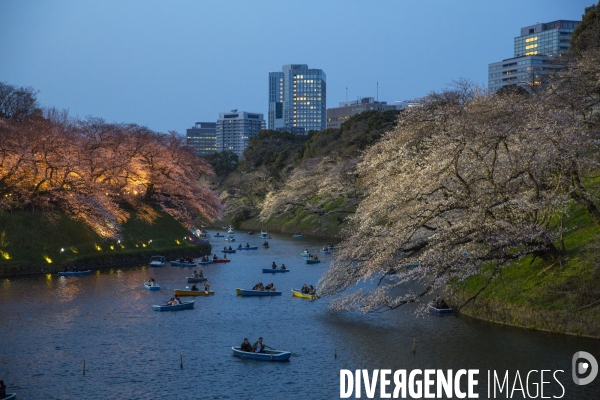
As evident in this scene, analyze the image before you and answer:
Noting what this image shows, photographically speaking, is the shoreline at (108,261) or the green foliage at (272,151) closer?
the shoreline at (108,261)

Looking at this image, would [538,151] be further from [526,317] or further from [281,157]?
[281,157]

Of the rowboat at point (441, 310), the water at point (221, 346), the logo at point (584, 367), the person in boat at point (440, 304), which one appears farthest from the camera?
the person in boat at point (440, 304)

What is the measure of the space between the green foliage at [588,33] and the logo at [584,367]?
31.2m

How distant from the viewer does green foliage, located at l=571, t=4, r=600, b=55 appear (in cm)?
4744

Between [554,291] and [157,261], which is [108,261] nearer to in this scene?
[157,261]

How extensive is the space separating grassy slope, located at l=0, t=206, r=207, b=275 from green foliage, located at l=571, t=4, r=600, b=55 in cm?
3880

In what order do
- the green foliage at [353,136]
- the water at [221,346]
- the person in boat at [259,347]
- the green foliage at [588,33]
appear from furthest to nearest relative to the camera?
the green foliage at [353,136]
the green foliage at [588,33]
the person in boat at [259,347]
the water at [221,346]

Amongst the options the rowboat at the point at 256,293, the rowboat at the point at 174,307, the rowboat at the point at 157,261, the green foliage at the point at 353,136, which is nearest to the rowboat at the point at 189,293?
the rowboat at the point at 256,293

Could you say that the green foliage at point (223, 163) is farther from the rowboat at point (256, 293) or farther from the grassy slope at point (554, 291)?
the grassy slope at point (554, 291)

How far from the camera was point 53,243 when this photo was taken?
155ft

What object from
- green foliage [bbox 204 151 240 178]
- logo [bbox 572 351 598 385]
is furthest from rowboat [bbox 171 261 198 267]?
green foliage [bbox 204 151 240 178]

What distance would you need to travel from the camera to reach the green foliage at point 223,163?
12394 cm

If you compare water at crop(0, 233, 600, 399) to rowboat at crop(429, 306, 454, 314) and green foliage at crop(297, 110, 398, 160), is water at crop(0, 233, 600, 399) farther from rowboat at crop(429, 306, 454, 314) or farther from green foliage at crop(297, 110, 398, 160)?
green foliage at crop(297, 110, 398, 160)

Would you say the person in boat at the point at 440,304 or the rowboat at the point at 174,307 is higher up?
the person in boat at the point at 440,304
